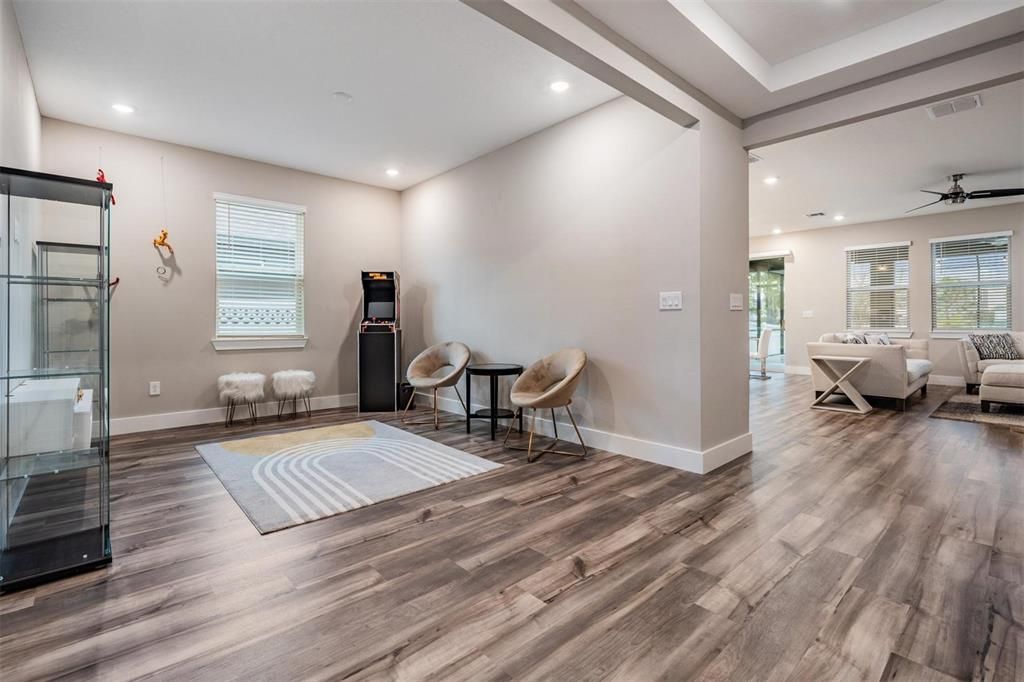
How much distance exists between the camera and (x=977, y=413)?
202 inches

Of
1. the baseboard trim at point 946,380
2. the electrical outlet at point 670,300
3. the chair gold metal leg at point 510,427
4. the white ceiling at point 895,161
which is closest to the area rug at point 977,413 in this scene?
the baseboard trim at point 946,380

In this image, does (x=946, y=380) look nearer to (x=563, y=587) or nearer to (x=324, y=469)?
(x=563, y=587)

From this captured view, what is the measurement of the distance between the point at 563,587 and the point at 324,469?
6.91 ft

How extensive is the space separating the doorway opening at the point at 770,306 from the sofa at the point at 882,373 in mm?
3341

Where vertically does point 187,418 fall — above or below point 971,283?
below

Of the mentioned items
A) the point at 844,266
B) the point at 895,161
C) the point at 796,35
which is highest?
the point at 895,161

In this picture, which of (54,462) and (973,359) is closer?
(54,462)

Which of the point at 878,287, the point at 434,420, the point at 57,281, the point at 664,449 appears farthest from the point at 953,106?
the point at 57,281

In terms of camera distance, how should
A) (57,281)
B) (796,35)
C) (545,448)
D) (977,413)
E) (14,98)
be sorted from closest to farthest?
(57,281) < (14,98) < (796,35) < (545,448) < (977,413)

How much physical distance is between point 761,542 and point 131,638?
8.20 ft

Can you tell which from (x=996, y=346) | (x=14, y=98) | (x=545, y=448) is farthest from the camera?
(x=996, y=346)

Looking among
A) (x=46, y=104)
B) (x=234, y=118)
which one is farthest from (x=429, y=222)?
(x=46, y=104)

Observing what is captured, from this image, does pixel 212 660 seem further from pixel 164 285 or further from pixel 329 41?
pixel 164 285

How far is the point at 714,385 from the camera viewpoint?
10.9 ft
